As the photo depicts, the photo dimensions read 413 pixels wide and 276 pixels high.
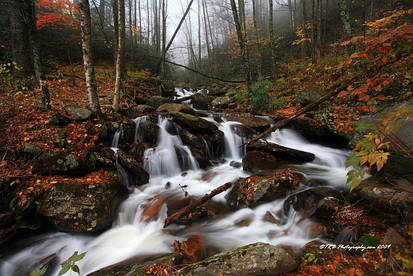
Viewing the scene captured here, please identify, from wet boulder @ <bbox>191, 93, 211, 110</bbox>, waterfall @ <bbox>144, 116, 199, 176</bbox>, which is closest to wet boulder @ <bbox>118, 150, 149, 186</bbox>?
waterfall @ <bbox>144, 116, 199, 176</bbox>

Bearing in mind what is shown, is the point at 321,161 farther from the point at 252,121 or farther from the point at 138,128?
the point at 138,128

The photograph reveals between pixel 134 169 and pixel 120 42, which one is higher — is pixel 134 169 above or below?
below

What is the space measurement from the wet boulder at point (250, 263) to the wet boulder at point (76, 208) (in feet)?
8.23

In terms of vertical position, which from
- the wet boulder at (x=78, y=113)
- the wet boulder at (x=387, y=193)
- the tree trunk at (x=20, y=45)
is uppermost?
the tree trunk at (x=20, y=45)

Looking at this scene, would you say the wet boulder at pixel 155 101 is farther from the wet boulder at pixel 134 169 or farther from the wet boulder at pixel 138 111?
the wet boulder at pixel 134 169

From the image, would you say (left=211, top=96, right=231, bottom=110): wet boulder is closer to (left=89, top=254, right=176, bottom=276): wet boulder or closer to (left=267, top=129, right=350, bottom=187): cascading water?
(left=267, top=129, right=350, bottom=187): cascading water

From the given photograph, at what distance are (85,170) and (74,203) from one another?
1310mm

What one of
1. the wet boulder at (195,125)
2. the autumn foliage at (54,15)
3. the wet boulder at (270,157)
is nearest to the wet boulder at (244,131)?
the wet boulder at (195,125)

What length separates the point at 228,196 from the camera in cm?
487

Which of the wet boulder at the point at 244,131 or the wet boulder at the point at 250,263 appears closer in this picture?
the wet boulder at the point at 250,263

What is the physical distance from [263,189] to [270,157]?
1.83 meters

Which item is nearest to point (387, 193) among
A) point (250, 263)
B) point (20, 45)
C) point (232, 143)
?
point (250, 263)

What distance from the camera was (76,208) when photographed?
12.9ft

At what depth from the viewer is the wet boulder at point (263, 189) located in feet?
13.9
